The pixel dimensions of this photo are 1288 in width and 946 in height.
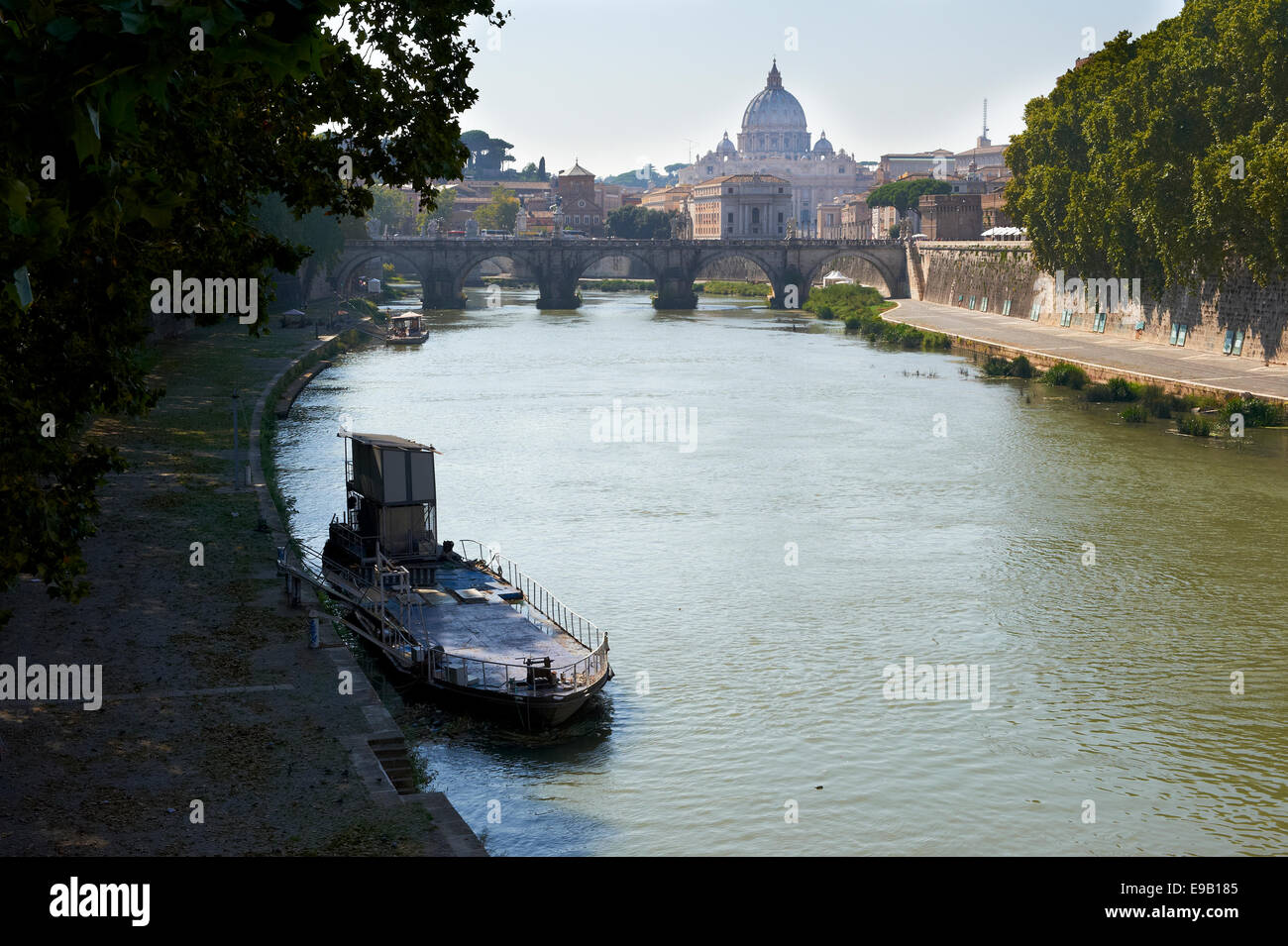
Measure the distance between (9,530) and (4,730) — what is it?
363 cm

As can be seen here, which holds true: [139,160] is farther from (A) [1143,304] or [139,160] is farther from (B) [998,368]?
(A) [1143,304]

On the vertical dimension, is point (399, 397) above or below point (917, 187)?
below

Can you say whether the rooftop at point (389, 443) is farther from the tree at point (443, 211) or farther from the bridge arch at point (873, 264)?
Answer: the tree at point (443, 211)

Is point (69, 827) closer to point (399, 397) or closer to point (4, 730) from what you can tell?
point (4, 730)

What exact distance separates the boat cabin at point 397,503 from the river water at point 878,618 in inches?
85.6

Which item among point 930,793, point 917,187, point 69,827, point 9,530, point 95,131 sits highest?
point 917,187

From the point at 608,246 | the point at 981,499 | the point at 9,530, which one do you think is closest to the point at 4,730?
the point at 9,530

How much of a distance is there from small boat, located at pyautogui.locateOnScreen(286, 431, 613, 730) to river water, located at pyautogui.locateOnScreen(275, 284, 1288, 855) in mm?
534

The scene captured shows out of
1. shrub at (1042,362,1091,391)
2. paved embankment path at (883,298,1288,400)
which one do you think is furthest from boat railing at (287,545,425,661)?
shrub at (1042,362,1091,391)

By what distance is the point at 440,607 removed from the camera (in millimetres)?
20031

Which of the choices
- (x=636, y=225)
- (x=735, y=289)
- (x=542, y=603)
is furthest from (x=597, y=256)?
(x=542, y=603)

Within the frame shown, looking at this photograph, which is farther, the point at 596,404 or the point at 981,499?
the point at 596,404

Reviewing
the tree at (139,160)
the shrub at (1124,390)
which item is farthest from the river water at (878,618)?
the tree at (139,160)
